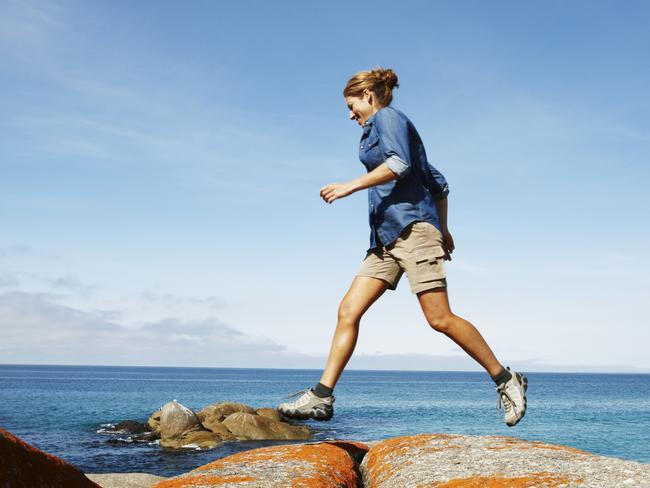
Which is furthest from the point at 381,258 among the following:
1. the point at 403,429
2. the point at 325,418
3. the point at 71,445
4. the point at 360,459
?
the point at 403,429

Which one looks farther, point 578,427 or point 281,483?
point 578,427

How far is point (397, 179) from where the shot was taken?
4.82 meters

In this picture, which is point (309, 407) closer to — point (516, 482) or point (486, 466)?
point (486, 466)

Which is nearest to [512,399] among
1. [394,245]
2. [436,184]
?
[394,245]

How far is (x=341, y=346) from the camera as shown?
5184 millimetres

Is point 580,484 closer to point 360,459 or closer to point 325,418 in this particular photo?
point 325,418

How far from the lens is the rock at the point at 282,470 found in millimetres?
3941

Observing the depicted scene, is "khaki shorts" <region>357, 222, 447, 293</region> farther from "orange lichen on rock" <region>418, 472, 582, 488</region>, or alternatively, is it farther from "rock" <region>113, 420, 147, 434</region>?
"rock" <region>113, 420, 147, 434</region>

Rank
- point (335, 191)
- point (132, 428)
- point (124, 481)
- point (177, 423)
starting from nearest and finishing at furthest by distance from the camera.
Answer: point (335, 191), point (124, 481), point (177, 423), point (132, 428)

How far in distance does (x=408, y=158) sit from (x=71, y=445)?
31448mm

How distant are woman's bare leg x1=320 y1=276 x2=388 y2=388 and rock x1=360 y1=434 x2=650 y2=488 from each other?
0.78m

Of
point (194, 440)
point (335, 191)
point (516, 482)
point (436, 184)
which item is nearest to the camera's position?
point (516, 482)

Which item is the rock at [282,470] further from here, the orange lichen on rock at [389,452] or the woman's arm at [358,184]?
the woman's arm at [358,184]

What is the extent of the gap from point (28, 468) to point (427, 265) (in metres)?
3.12
